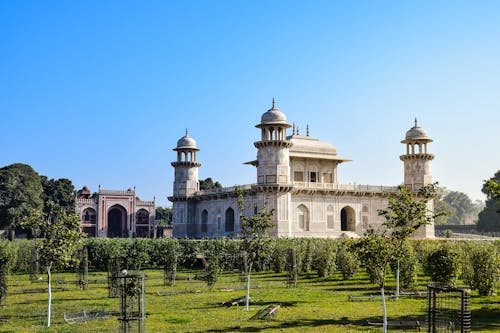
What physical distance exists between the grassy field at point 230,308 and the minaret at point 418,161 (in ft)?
80.0

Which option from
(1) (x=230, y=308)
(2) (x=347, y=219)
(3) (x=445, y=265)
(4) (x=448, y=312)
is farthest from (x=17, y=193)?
(4) (x=448, y=312)

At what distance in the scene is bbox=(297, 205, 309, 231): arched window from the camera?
47094mm

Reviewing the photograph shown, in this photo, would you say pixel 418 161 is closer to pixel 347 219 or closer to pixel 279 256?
pixel 347 219

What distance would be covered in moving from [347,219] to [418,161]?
25.3 feet

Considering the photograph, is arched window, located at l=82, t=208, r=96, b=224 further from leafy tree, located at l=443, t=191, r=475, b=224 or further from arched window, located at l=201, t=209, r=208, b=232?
leafy tree, located at l=443, t=191, r=475, b=224

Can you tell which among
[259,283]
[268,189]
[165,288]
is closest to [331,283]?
[259,283]

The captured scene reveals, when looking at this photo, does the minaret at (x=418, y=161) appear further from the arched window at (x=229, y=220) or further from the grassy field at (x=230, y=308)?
the grassy field at (x=230, y=308)

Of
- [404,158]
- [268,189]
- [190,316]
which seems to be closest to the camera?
[190,316]

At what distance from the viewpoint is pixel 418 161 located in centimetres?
5109

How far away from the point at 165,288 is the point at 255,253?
5913 mm

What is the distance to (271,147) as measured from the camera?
43500 millimetres

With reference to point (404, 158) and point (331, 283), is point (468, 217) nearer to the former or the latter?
point (404, 158)

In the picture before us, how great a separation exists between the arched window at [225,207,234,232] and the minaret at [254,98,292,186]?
9.11 metres

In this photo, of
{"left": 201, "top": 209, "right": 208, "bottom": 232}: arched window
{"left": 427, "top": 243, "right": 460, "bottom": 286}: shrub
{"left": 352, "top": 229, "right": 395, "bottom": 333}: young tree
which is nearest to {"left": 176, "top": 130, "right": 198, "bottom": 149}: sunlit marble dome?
{"left": 201, "top": 209, "right": 208, "bottom": 232}: arched window
